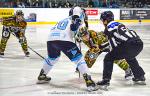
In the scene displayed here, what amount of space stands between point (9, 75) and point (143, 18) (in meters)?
17.1

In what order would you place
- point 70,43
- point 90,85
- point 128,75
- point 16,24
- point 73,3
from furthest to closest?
point 73,3, point 16,24, point 128,75, point 70,43, point 90,85

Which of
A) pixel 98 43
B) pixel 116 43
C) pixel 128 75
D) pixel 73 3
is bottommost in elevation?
pixel 128 75

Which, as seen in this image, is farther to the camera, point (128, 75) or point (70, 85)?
point (128, 75)

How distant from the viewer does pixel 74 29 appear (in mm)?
5824

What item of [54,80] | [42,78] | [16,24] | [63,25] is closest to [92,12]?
[16,24]

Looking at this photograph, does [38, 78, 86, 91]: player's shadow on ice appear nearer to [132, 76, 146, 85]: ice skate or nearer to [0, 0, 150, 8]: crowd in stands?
[132, 76, 146, 85]: ice skate

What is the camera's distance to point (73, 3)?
875 inches

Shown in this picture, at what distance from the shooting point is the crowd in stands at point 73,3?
20.3m

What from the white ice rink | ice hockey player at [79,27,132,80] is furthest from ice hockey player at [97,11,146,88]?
ice hockey player at [79,27,132,80]

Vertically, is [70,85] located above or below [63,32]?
below

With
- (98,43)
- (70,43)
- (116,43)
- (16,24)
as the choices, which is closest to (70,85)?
(70,43)

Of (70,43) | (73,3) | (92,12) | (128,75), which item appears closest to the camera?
(70,43)

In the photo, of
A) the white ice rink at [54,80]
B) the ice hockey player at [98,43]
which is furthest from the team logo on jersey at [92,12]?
the ice hockey player at [98,43]

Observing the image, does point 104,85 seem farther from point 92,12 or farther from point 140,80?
point 92,12
